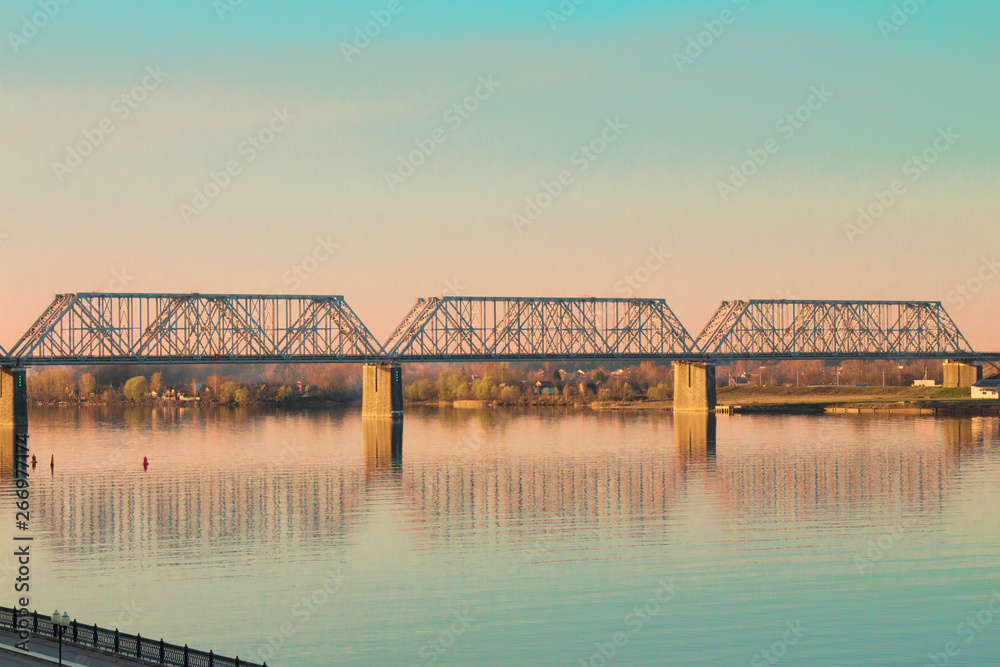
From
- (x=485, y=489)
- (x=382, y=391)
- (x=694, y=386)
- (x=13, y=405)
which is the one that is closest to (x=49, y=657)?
(x=485, y=489)

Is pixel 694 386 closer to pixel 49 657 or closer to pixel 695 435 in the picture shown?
pixel 695 435

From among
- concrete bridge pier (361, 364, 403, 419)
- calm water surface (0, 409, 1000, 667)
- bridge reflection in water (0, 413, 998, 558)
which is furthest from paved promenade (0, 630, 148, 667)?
concrete bridge pier (361, 364, 403, 419)

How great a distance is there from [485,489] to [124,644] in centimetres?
4278

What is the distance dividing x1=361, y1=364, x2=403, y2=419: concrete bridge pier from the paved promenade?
133615 mm

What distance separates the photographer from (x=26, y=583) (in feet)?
135

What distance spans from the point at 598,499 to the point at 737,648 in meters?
32.4

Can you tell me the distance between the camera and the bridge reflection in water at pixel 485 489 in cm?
5512

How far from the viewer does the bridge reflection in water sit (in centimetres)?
5512

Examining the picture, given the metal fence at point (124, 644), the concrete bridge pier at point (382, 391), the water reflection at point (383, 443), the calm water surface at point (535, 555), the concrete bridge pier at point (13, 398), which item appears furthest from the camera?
the concrete bridge pier at point (382, 391)

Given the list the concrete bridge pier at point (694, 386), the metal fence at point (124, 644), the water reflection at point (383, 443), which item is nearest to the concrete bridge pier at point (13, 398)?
the water reflection at point (383, 443)

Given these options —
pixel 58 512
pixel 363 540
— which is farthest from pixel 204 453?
pixel 363 540

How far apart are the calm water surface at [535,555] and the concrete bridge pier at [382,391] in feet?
228

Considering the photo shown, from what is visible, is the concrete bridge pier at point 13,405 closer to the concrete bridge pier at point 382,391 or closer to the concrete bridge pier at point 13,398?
the concrete bridge pier at point 13,398

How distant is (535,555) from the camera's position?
156 feet
